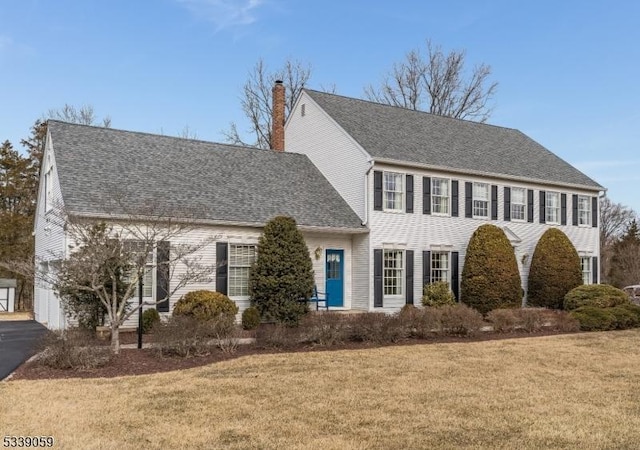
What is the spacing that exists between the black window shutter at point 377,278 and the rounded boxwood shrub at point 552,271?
670 cm

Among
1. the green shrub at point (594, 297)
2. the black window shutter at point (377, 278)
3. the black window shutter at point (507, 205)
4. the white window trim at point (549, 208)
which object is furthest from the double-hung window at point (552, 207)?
the black window shutter at point (377, 278)

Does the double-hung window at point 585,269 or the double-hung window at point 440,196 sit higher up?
the double-hung window at point 440,196

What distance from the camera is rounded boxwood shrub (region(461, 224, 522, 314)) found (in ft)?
65.1

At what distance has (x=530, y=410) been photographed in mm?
7910

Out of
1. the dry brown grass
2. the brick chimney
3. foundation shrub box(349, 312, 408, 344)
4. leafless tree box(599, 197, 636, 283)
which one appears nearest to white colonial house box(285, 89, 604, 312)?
the brick chimney

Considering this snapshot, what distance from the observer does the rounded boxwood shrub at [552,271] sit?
2191cm

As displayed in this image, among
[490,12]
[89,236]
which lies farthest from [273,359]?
[490,12]

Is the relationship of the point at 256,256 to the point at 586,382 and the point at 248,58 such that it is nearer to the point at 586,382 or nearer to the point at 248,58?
the point at 586,382

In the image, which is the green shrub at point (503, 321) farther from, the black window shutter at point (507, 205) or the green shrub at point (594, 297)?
the black window shutter at point (507, 205)

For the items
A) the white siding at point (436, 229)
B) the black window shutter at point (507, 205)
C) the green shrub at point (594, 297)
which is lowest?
the green shrub at point (594, 297)

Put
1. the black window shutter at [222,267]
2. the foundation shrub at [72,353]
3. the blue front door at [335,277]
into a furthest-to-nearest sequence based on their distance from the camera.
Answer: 1. the blue front door at [335,277]
2. the black window shutter at [222,267]
3. the foundation shrub at [72,353]

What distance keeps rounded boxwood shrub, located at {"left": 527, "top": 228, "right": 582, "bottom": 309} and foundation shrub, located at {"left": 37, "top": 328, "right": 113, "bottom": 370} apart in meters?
16.2

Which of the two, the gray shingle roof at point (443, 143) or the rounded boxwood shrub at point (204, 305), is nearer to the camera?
the rounded boxwood shrub at point (204, 305)

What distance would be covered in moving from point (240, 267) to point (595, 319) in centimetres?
1045
